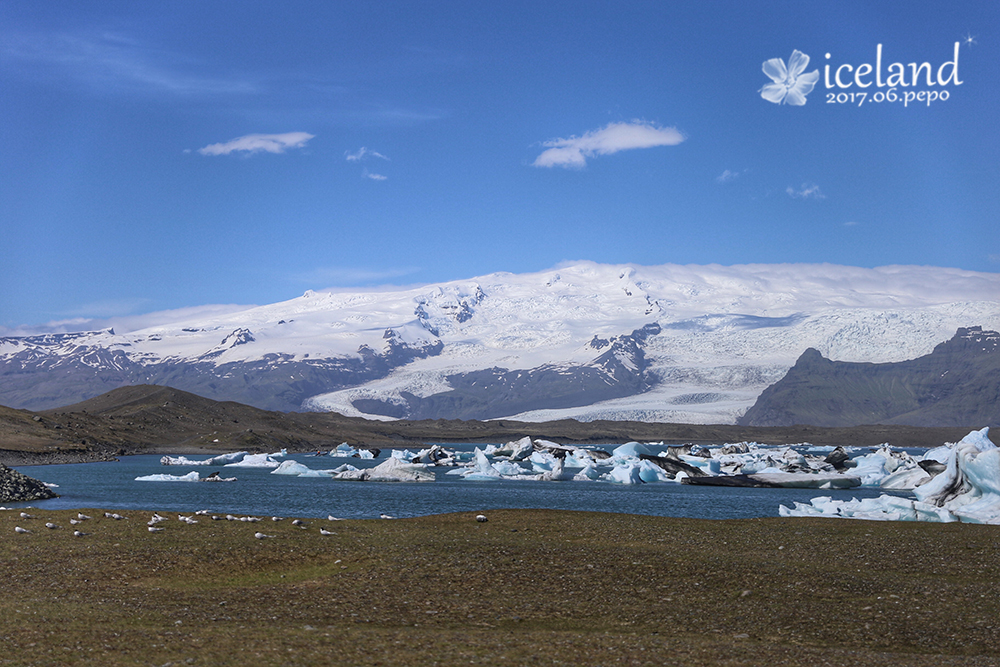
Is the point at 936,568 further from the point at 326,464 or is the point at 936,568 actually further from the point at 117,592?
the point at 326,464

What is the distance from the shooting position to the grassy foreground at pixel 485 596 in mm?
13867

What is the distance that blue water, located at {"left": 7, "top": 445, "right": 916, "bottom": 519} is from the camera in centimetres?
4600

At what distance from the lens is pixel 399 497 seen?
182 feet

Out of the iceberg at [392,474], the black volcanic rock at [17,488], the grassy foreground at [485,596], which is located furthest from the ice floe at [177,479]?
the grassy foreground at [485,596]

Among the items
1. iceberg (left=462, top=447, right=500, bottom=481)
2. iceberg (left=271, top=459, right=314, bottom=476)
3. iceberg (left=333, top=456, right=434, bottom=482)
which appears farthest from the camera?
iceberg (left=271, top=459, right=314, bottom=476)

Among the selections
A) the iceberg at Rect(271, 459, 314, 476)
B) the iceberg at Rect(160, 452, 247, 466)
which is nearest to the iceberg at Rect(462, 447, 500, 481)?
the iceberg at Rect(271, 459, 314, 476)

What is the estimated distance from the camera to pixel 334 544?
2403cm

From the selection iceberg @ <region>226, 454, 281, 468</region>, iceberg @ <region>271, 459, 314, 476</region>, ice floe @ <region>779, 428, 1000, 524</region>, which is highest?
ice floe @ <region>779, 428, 1000, 524</region>

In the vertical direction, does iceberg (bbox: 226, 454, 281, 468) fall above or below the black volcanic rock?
below

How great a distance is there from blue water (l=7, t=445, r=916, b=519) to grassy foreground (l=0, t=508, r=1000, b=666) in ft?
59.4

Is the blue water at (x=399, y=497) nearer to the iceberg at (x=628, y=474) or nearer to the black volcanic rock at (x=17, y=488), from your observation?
the black volcanic rock at (x=17, y=488)

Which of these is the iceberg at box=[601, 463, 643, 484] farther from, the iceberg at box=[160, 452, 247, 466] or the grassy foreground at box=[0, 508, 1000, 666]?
the iceberg at box=[160, 452, 247, 466]

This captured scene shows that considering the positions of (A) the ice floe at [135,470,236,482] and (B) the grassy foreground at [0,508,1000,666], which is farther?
(A) the ice floe at [135,470,236,482]

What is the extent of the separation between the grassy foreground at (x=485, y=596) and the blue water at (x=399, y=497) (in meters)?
18.1
